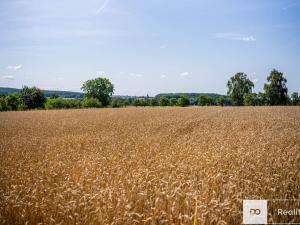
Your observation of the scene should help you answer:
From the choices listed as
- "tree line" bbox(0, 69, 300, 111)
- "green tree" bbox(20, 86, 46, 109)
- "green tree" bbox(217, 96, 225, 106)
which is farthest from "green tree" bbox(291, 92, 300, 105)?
"green tree" bbox(20, 86, 46, 109)

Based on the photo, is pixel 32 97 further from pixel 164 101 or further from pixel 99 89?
pixel 164 101

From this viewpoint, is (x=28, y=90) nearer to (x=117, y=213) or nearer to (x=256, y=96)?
(x=256, y=96)

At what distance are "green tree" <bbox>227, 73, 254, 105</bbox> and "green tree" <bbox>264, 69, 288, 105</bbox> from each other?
10.0 m

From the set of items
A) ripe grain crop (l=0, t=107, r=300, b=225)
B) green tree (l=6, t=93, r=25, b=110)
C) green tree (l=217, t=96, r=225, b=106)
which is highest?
green tree (l=217, t=96, r=225, b=106)

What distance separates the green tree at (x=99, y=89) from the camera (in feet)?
333

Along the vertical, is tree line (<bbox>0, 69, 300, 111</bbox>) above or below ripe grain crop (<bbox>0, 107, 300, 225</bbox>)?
above

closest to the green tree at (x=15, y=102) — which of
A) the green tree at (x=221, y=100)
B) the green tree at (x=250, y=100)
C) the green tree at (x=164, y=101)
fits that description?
the green tree at (x=164, y=101)

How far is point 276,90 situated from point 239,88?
15044mm

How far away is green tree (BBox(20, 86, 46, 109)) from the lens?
86.6 meters

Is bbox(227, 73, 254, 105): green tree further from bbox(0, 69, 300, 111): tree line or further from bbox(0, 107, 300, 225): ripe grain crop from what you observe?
bbox(0, 107, 300, 225): ripe grain crop

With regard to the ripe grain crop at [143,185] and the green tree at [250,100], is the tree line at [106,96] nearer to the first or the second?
the green tree at [250,100]

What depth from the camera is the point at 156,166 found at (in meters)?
6.82

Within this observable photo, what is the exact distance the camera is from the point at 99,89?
102 m

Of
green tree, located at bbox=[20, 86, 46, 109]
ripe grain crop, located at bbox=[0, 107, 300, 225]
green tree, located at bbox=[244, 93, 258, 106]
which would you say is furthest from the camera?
green tree, located at bbox=[244, 93, 258, 106]
